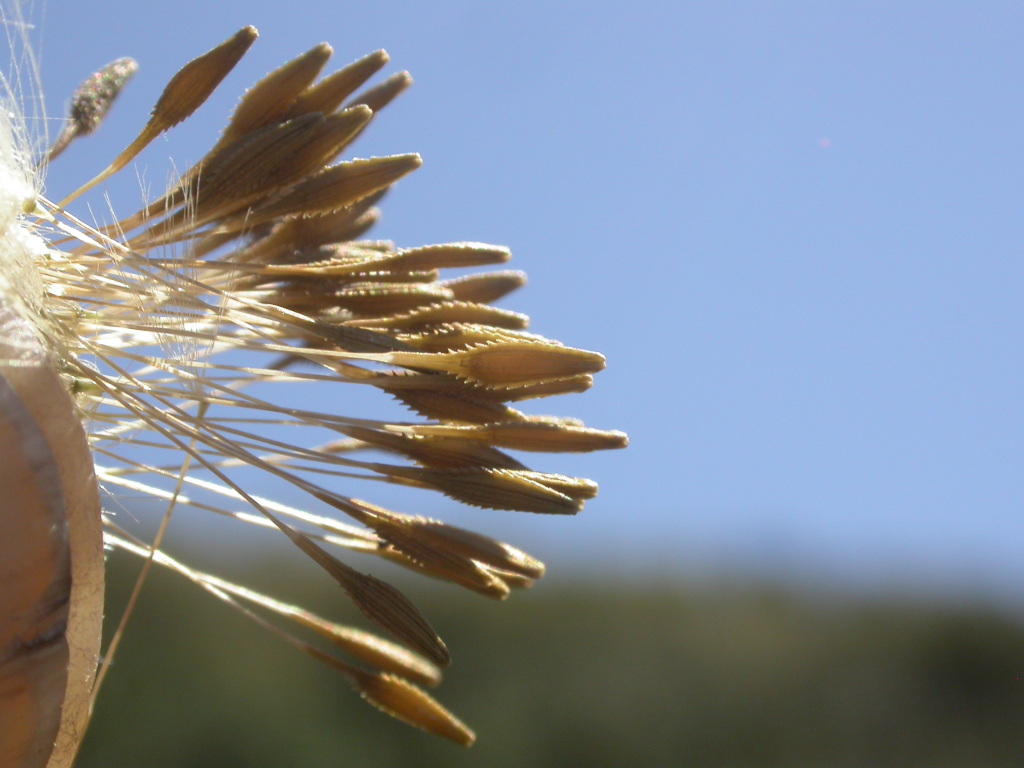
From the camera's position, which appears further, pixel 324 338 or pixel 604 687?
pixel 604 687

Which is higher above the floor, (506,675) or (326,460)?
(326,460)

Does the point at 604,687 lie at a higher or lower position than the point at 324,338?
lower

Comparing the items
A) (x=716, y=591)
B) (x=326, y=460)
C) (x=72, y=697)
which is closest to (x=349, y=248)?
(x=326, y=460)

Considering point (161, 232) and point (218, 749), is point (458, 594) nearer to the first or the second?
point (218, 749)

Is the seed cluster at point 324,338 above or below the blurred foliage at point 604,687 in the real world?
above

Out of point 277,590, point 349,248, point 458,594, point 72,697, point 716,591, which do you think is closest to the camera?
point 72,697

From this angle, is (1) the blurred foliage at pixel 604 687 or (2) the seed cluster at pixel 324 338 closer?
(2) the seed cluster at pixel 324 338

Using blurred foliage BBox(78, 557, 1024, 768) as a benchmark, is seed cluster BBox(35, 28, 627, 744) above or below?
above

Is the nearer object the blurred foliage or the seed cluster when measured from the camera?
the seed cluster
